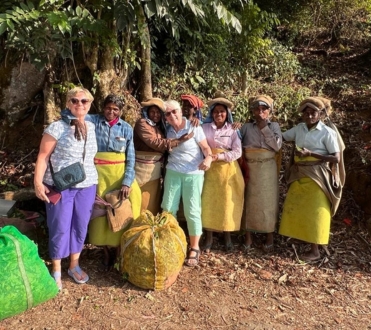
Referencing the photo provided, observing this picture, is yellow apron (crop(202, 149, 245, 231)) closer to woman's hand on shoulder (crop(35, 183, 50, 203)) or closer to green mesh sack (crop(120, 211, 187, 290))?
green mesh sack (crop(120, 211, 187, 290))

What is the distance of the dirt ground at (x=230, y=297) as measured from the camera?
3.18 metres

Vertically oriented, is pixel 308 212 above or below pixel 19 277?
above

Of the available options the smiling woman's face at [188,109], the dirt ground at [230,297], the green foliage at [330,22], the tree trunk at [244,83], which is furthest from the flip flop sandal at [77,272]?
the green foliage at [330,22]

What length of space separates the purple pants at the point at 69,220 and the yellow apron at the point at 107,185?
0.50 ft

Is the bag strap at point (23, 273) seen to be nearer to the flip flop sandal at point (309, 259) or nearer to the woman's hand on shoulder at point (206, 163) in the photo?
the woman's hand on shoulder at point (206, 163)

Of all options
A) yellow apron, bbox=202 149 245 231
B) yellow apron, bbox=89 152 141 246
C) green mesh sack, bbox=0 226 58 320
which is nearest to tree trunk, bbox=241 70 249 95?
yellow apron, bbox=202 149 245 231

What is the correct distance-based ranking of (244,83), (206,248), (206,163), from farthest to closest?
(244,83), (206,248), (206,163)

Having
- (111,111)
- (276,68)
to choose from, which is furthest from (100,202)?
(276,68)

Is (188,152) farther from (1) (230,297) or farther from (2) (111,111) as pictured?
(1) (230,297)

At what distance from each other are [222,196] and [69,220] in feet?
5.26

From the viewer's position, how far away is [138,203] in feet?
12.9

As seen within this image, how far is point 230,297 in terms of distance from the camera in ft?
11.6

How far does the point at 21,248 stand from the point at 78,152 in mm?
918

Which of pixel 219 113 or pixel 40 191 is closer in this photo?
pixel 40 191
